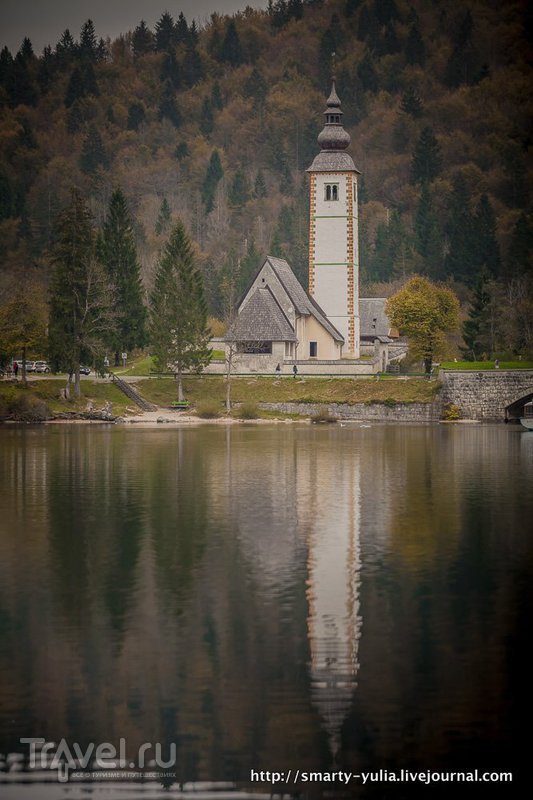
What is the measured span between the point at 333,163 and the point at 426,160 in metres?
76.9

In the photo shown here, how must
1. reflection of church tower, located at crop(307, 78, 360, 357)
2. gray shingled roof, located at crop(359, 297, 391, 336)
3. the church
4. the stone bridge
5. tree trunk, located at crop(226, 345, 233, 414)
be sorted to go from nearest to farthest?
the stone bridge → tree trunk, located at crop(226, 345, 233, 414) → the church → reflection of church tower, located at crop(307, 78, 360, 357) → gray shingled roof, located at crop(359, 297, 391, 336)

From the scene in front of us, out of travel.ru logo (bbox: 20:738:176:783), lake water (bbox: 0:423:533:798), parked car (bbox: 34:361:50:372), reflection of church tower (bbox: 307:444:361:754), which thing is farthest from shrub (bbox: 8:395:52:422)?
travel.ru logo (bbox: 20:738:176:783)

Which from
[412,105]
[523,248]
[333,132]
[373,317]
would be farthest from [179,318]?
[412,105]

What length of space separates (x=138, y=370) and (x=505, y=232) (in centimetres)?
5950

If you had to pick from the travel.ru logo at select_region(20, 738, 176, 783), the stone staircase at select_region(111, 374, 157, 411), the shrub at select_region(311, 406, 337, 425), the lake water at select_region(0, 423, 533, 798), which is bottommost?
the travel.ru logo at select_region(20, 738, 176, 783)

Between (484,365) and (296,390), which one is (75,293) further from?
(484,365)

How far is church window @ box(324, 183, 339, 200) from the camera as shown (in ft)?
319

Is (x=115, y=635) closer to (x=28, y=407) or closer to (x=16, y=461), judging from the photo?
(x=16, y=461)

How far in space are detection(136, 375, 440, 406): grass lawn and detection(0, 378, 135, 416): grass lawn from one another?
271 centimetres

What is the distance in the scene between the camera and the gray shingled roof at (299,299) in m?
94.4

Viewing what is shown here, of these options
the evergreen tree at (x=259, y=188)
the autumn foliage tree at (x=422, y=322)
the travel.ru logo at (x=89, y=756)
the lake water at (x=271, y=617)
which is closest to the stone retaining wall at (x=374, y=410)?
the autumn foliage tree at (x=422, y=322)

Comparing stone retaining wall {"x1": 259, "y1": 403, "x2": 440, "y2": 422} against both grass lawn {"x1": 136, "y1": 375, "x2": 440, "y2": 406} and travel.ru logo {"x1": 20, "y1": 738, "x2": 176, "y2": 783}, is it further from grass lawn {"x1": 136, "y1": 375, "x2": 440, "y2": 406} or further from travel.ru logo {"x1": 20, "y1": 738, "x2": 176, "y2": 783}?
travel.ru logo {"x1": 20, "y1": 738, "x2": 176, "y2": 783}

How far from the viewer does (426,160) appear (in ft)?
563

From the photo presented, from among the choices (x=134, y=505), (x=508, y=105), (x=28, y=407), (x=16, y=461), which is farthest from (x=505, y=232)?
(x=134, y=505)
